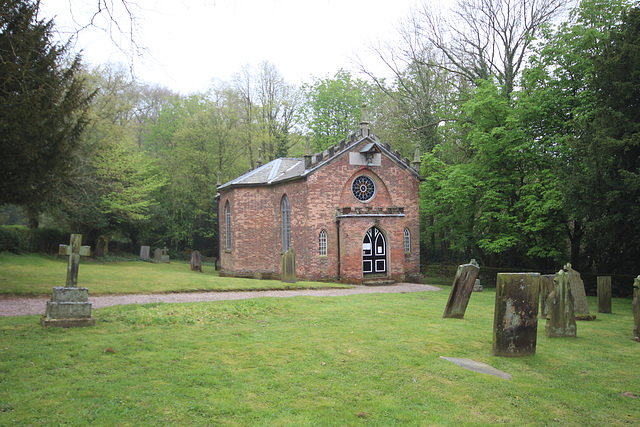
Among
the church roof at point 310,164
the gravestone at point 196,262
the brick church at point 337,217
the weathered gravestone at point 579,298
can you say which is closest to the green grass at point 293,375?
the weathered gravestone at point 579,298

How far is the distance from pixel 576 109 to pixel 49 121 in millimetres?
23125

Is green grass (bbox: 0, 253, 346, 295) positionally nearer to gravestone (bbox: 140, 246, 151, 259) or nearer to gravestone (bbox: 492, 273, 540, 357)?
gravestone (bbox: 492, 273, 540, 357)

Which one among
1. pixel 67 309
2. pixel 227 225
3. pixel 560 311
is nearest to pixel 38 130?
pixel 67 309

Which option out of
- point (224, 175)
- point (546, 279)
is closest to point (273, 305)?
point (546, 279)

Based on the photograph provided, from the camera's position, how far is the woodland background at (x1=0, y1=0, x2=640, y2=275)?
14.2 metres

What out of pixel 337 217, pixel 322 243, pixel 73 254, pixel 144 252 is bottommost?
pixel 144 252

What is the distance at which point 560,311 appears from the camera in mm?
11156

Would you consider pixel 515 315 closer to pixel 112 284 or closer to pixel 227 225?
pixel 112 284

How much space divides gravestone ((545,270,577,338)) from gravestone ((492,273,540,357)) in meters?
2.31

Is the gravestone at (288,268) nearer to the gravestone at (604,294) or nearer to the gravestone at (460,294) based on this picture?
the gravestone at (460,294)

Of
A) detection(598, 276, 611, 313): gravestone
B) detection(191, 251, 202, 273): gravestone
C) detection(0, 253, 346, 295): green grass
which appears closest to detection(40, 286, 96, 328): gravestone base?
detection(0, 253, 346, 295): green grass

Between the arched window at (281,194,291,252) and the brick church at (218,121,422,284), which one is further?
the arched window at (281,194,291,252)

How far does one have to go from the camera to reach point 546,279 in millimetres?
13227

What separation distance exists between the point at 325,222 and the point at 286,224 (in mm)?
3619
